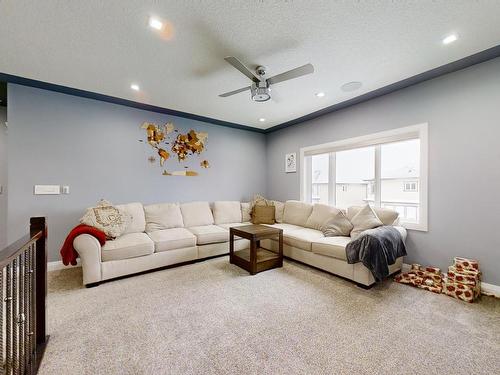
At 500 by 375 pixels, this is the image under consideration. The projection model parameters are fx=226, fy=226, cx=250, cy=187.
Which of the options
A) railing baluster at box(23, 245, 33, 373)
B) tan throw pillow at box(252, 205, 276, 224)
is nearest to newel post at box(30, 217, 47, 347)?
railing baluster at box(23, 245, 33, 373)

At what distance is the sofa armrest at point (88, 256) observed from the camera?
8.68 ft

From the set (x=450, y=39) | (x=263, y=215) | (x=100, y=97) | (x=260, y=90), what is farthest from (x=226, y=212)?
(x=450, y=39)

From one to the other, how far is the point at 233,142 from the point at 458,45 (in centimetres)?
379

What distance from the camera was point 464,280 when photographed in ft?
7.98

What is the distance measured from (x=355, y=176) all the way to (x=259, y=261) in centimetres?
229

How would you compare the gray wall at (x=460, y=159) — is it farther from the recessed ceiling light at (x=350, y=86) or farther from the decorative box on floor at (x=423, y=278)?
the recessed ceiling light at (x=350, y=86)

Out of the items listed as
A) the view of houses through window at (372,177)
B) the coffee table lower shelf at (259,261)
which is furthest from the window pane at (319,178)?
the coffee table lower shelf at (259,261)

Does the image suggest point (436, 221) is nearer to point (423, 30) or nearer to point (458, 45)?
point (458, 45)

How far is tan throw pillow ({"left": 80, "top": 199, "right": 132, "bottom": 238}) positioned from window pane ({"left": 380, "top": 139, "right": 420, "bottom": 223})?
3.96 metres

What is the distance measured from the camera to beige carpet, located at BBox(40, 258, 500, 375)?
1533 millimetres

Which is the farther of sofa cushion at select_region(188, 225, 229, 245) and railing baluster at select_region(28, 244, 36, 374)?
sofa cushion at select_region(188, 225, 229, 245)

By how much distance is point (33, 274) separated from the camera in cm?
160

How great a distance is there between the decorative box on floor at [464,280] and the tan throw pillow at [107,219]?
4.09 metres

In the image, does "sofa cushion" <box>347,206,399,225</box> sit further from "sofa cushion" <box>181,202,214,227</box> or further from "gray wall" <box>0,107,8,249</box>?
"gray wall" <box>0,107,8,249</box>
